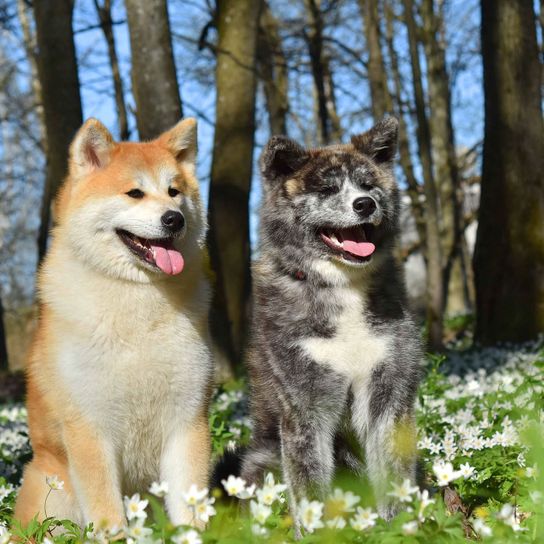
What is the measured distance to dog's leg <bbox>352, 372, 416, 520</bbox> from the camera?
3.79 meters

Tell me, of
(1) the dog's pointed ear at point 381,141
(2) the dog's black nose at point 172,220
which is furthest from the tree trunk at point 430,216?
(2) the dog's black nose at point 172,220

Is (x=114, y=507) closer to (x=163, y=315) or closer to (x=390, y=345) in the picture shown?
(x=163, y=315)

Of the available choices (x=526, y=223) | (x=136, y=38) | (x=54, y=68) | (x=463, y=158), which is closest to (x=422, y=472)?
(x=136, y=38)

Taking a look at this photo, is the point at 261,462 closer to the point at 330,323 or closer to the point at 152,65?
the point at 330,323

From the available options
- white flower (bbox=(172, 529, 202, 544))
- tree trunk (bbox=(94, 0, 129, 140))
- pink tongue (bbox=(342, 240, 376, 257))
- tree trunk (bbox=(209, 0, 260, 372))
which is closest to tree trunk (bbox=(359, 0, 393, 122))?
tree trunk (bbox=(209, 0, 260, 372))

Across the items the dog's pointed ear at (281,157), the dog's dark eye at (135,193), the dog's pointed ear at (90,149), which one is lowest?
the dog's dark eye at (135,193)

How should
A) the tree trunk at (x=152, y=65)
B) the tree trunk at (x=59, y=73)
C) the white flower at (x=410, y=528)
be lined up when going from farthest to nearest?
the tree trunk at (x=59, y=73)
the tree trunk at (x=152, y=65)
the white flower at (x=410, y=528)

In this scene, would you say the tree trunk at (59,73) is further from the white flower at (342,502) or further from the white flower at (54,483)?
the white flower at (342,502)

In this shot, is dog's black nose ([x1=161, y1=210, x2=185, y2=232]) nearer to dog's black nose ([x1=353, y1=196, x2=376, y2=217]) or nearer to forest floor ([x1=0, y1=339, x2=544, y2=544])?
dog's black nose ([x1=353, y1=196, x2=376, y2=217])

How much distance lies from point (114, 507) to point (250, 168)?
672cm

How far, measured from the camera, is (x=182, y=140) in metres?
4.19

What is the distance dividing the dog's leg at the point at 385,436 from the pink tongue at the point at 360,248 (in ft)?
2.18

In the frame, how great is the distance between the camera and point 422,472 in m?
4.14

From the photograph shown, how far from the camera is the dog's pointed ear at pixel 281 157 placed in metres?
4.11
